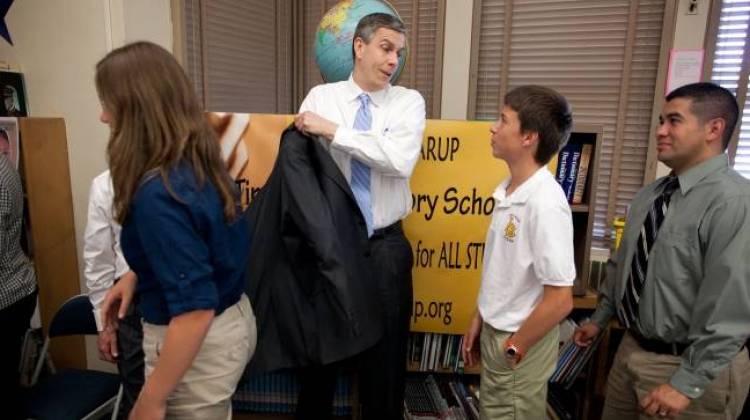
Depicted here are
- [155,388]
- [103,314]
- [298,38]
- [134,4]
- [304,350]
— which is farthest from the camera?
[298,38]

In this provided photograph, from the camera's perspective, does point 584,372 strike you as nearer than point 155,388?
No

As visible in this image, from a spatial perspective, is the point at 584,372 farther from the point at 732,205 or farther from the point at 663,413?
the point at 732,205

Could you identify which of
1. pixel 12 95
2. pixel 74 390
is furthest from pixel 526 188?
pixel 12 95

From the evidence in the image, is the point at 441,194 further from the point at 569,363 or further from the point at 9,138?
the point at 9,138

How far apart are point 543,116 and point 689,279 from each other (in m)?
0.61

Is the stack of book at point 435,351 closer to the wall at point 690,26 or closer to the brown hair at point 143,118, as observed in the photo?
the brown hair at point 143,118

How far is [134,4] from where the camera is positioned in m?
2.10

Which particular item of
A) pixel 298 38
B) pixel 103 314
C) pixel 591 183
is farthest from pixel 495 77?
pixel 103 314

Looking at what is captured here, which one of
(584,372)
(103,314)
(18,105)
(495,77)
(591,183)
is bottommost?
(584,372)

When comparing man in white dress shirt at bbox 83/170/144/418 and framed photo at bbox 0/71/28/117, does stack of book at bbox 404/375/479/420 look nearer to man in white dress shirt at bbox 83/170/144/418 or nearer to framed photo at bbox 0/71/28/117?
man in white dress shirt at bbox 83/170/144/418

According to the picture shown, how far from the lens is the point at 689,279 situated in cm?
126

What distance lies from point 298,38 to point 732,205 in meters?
2.61

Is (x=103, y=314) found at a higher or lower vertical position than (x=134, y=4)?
lower

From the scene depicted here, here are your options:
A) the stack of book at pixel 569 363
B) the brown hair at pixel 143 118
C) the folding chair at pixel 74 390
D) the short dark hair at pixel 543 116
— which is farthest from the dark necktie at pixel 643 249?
the folding chair at pixel 74 390
